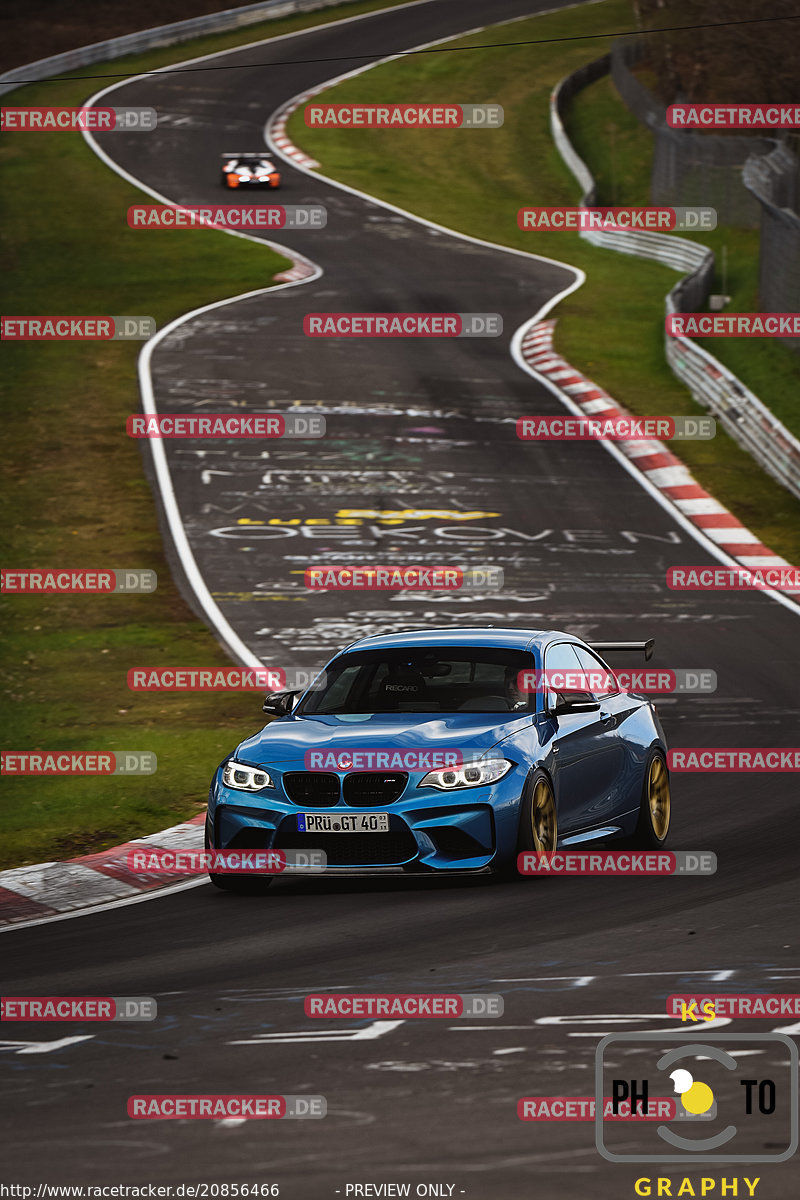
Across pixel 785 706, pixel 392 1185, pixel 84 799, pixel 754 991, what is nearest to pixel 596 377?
pixel 785 706

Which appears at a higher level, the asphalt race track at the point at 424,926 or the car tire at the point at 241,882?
the asphalt race track at the point at 424,926

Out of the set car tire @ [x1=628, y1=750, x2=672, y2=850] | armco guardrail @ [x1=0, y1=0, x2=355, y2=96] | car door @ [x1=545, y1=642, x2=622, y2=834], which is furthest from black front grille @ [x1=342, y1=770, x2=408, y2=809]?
armco guardrail @ [x1=0, y1=0, x2=355, y2=96]

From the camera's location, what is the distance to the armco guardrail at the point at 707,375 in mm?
28438

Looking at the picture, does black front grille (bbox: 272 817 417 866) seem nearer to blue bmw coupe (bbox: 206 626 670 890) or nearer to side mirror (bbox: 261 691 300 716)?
blue bmw coupe (bbox: 206 626 670 890)

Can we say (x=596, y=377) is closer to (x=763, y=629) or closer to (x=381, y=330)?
(x=381, y=330)

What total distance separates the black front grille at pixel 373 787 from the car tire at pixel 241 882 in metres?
0.72

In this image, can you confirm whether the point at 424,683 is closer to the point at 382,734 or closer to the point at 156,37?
the point at 382,734

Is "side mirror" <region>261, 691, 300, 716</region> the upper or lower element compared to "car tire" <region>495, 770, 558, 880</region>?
upper

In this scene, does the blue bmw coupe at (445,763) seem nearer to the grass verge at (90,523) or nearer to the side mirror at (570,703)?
the side mirror at (570,703)

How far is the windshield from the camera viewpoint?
11602mm

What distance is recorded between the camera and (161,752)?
52.1ft

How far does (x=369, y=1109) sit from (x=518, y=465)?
22960 mm

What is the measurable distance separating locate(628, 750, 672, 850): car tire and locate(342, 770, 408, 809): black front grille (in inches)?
80.6

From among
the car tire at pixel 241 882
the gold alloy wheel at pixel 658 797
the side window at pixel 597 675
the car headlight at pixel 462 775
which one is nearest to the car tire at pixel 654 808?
the gold alloy wheel at pixel 658 797
